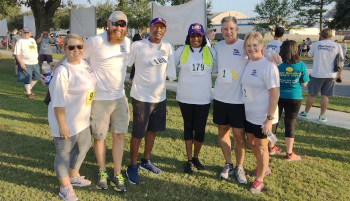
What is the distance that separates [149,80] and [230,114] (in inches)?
41.9

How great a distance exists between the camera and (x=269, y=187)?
12.1 feet

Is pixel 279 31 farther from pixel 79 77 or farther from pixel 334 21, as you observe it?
pixel 334 21

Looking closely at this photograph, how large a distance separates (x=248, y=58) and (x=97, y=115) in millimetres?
1852

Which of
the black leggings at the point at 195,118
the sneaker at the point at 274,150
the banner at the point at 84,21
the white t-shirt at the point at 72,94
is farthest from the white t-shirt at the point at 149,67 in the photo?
the banner at the point at 84,21

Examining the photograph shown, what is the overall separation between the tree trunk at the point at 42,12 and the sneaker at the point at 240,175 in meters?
15.3

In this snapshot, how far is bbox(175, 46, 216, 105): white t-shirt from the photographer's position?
3625 mm

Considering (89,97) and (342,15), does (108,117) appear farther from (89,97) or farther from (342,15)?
(342,15)

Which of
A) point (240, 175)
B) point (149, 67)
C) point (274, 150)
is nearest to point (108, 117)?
point (149, 67)

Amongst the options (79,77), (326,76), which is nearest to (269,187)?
(79,77)

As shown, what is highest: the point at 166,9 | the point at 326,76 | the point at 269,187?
the point at 166,9

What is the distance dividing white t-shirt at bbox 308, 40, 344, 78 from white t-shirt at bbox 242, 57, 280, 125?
366 cm

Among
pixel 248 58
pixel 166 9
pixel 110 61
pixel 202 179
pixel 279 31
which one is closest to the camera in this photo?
pixel 110 61

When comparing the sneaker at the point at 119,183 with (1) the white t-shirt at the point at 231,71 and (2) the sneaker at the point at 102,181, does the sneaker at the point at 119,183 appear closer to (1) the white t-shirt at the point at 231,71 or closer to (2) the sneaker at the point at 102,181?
(2) the sneaker at the point at 102,181

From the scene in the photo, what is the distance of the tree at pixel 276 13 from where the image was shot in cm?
5559
